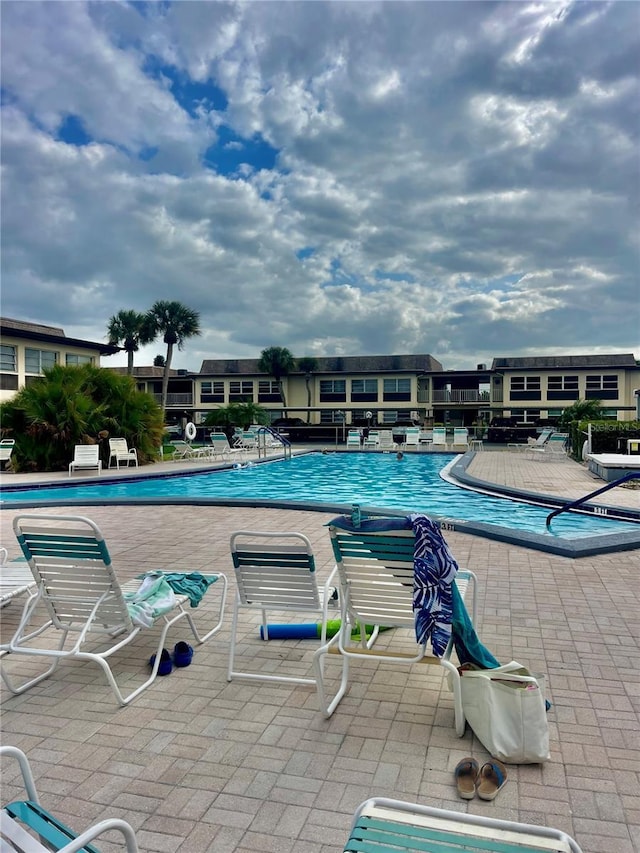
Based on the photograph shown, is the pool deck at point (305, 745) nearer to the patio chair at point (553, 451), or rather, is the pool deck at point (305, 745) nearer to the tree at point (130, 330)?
the patio chair at point (553, 451)

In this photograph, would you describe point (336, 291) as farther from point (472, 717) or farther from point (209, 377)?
point (472, 717)

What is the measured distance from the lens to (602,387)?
140ft

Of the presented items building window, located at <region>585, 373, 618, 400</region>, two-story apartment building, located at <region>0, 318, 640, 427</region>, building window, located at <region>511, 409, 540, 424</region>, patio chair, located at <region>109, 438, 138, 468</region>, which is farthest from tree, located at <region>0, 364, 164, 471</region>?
building window, located at <region>585, 373, 618, 400</region>

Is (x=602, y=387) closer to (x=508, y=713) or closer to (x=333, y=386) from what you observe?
(x=333, y=386)

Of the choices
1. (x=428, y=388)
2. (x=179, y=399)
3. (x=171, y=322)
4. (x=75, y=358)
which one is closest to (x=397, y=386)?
(x=428, y=388)

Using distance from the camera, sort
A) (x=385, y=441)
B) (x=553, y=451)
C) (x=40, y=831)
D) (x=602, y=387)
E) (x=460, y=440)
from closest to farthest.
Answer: (x=40, y=831) → (x=553, y=451) → (x=460, y=440) → (x=385, y=441) → (x=602, y=387)

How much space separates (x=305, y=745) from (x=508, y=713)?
3.24 ft

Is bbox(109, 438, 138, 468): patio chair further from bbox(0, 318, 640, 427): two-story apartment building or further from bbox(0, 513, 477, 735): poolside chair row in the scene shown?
bbox(0, 318, 640, 427): two-story apartment building

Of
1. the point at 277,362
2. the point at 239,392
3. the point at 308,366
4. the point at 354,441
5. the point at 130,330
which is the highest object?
the point at 130,330

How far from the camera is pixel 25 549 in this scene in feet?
11.7

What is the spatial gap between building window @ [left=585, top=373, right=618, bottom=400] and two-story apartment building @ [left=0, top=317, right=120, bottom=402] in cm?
3312

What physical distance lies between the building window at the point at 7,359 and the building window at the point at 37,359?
63 cm

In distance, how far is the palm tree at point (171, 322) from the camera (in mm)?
44625

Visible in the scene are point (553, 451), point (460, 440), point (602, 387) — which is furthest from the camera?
point (602, 387)
